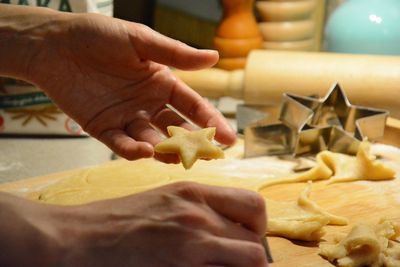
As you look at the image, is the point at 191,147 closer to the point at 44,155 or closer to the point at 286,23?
the point at 44,155

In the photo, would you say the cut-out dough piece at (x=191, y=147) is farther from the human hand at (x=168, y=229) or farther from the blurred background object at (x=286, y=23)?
the blurred background object at (x=286, y=23)

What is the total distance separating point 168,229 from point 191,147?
29 cm

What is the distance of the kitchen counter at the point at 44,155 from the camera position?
152 cm

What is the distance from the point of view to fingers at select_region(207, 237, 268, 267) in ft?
2.67

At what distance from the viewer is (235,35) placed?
1978mm

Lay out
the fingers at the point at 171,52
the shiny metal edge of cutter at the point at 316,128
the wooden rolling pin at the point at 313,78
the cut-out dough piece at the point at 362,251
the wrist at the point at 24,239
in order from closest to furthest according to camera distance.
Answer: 1. the wrist at the point at 24,239
2. the cut-out dough piece at the point at 362,251
3. the fingers at the point at 171,52
4. the shiny metal edge of cutter at the point at 316,128
5. the wooden rolling pin at the point at 313,78

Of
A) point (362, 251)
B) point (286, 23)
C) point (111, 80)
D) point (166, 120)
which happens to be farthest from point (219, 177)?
point (286, 23)

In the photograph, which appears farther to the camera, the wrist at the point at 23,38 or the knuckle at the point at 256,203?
the wrist at the point at 23,38

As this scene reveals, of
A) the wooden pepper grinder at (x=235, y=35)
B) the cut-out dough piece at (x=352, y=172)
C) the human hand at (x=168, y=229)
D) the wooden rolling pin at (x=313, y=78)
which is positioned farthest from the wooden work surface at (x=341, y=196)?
the wooden pepper grinder at (x=235, y=35)

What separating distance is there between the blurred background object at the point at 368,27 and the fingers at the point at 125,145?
920 millimetres

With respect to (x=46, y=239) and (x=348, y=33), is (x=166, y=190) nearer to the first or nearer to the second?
(x=46, y=239)

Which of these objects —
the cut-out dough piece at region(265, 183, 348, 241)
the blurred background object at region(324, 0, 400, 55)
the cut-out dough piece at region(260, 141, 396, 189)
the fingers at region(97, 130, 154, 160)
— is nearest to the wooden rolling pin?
the blurred background object at region(324, 0, 400, 55)

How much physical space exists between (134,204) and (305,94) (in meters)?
0.96

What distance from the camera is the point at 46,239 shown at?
77cm
